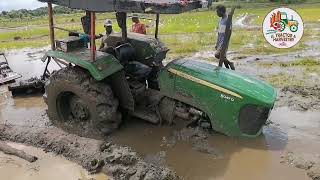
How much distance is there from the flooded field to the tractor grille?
1.14ft

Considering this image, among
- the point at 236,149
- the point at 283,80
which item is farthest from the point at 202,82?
the point at 283,80

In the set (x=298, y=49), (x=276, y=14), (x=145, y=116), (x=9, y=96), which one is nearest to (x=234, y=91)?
(x=145, y=116)

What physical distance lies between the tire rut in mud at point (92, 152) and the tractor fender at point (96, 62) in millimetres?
1099

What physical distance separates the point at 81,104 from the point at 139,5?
2210 mm

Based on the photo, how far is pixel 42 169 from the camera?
21.2ft

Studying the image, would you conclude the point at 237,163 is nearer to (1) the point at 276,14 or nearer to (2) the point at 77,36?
(2) the point at 77,36

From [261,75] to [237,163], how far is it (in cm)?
539

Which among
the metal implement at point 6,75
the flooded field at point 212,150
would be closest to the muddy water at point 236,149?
the flooded field at point 212,150

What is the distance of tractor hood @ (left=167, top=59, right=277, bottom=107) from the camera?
21.4ft

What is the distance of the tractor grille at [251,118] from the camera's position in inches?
257

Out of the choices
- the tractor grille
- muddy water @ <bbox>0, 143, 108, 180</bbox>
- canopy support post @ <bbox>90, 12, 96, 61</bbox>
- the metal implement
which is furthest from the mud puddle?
the tractor grille

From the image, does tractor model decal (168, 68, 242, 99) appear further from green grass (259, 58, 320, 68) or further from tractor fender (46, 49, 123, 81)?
green grass (259, 58, 320, 68)

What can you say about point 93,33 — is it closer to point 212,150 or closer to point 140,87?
point 140,87

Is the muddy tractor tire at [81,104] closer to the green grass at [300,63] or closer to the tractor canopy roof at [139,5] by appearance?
the tractor canopy roof at [139,5]
